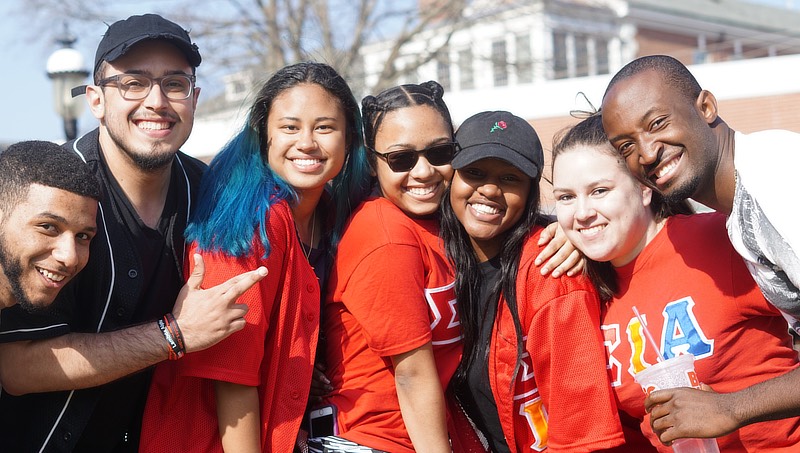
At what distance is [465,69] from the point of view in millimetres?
22578

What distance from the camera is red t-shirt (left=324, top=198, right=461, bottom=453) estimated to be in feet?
11.0

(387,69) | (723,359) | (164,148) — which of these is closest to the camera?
(723,359)

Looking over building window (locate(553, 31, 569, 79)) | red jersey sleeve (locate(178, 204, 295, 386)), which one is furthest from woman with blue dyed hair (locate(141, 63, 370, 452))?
building window (locate(553, 31, 569, 79))

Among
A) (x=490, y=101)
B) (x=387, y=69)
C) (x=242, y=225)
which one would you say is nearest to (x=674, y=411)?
(x=242, y=225)

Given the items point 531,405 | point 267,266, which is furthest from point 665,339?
point 267,266

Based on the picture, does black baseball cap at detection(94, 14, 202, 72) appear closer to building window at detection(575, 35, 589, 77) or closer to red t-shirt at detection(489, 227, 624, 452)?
red t-shirt at detection(489, 227, 624, 452)

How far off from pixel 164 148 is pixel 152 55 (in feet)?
1.38

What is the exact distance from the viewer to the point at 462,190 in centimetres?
366

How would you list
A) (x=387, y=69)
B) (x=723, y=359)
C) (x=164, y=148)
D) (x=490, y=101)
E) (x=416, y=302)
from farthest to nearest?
1. (x=387, y=69)
2. (x=490, y=101)
3. (x=164, y=148)
4. (x=416, y=302)
5. (x=723, y=359)

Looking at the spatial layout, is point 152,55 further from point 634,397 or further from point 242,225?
point 634,397

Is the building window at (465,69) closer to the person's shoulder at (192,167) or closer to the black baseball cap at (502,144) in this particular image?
the person's shoulder at (192,167)

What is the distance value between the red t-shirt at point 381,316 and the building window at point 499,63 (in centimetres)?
1853

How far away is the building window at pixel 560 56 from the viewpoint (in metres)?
23.8

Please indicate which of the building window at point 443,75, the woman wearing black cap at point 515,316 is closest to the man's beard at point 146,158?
the woman wearing black cap at point 515,316
